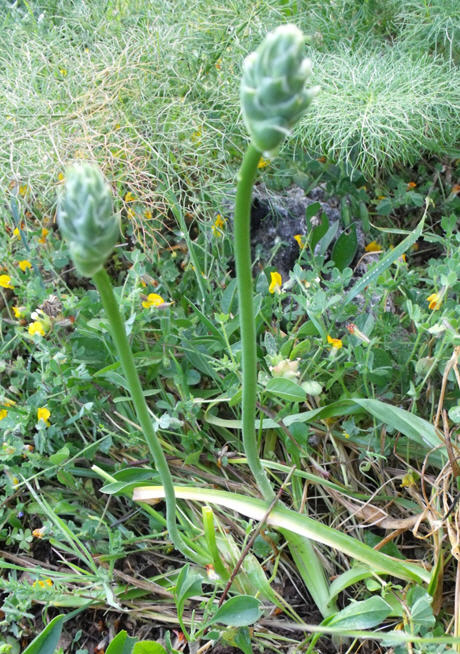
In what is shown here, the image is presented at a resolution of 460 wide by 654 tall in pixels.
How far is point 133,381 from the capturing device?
635 millimetres

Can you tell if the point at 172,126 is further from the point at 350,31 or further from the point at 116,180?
the point at 350,31

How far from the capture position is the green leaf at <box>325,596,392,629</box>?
2.60 feet

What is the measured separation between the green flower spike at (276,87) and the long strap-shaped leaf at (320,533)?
588 mm

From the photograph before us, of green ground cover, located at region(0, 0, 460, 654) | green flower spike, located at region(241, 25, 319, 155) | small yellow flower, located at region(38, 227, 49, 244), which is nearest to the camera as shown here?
green flower spike, located at region(241, 25, 319, 155)

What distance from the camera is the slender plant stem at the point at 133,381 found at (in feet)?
1.76

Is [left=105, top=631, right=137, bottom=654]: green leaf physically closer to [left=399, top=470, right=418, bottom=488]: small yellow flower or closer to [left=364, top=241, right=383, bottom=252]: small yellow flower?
[left=399, top=470, right=418, bottom=488]: small yellow flower

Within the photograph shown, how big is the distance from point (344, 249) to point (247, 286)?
0.70 m

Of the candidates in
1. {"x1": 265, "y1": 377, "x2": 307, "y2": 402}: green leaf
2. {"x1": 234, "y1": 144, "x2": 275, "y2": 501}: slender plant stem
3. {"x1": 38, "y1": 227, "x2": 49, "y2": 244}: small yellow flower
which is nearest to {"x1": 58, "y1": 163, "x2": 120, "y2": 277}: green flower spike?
{"x1": 234, "y1": 144, "x2": 275, "y2": 501}: slender plant stem

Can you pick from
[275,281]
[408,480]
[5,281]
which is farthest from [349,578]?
[5,281]

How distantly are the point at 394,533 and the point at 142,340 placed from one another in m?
0.53

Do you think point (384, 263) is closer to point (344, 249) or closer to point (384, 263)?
point (384, 263)

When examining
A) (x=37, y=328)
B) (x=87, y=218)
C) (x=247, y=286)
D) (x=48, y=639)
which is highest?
(x=87, y=218)

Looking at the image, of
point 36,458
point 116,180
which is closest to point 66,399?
point 36,458

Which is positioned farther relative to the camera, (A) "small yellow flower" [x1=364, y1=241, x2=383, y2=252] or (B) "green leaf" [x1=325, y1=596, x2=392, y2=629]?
(A) "small yellow flower" [x1=364, y1=241, x2=383, y2=252]
